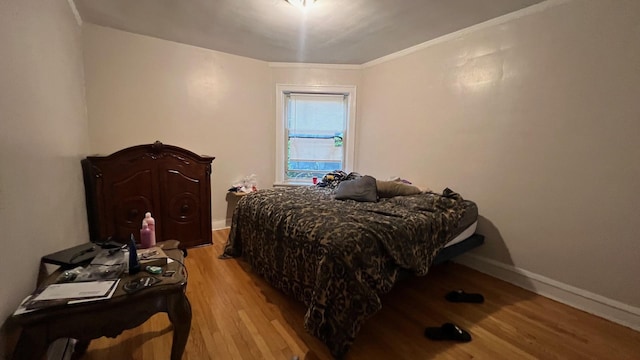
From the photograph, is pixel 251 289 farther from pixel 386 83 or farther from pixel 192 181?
pixel 386 83

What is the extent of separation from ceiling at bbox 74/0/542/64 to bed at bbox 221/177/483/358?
1.62 m

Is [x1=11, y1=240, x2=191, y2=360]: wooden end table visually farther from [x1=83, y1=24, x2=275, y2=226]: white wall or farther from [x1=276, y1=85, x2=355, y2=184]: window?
[x1=276, y1=85, x2=355, y2=184]: window

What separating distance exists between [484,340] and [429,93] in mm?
2406

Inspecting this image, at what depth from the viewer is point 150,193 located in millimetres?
2715

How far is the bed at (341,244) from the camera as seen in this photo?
1.52 meters

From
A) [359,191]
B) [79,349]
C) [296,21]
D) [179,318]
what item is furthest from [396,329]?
[296,21]

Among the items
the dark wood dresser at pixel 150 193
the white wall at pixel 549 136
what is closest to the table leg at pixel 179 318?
the dark wood dresser at pixel 150 193

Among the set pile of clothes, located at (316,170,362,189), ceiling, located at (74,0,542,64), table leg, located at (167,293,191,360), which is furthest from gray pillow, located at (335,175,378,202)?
table leg, located at (167,293,191,360)

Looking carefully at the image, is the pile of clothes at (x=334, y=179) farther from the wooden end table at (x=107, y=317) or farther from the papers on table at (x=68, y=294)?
the papers on table at (x=68, y=294)

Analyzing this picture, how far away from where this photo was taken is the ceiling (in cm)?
225

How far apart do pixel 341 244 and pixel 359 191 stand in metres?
1.12

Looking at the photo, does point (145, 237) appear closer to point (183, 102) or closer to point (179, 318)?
point (179, 318)

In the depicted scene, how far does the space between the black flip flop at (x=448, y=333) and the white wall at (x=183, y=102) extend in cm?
288

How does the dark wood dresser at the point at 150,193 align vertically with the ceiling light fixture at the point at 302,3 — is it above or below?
below
